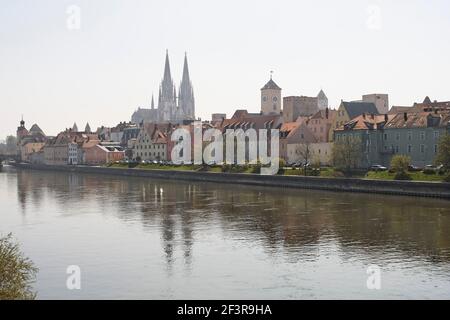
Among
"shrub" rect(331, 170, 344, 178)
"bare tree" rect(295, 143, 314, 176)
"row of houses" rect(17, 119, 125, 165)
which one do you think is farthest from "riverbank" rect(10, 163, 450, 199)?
"row of houses" rect(17, 119, 125, 165)

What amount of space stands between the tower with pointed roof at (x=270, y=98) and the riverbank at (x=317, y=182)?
43.8 m

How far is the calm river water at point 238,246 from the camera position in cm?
2605

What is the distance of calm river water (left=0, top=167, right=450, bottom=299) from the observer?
26.0 m

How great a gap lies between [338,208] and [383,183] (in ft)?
45.9

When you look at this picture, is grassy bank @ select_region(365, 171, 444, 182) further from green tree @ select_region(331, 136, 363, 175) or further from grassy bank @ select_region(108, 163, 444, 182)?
green tree @ select_region(331, 136, 363, 175)

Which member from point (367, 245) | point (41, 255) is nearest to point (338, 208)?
point (367, 245)

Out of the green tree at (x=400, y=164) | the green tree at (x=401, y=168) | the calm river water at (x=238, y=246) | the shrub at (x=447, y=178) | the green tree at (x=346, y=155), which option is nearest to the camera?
the calm river water at (x=238, y=246)

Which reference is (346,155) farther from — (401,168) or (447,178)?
(447,178)

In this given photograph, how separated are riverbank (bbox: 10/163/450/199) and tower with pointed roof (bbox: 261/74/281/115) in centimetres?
4378

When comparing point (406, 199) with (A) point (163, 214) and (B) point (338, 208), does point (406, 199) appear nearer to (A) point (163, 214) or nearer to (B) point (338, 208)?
(B) point (338, 208)

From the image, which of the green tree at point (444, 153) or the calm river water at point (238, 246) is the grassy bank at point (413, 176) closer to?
the green tree at point (444, 153)

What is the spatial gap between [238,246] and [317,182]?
130 ft

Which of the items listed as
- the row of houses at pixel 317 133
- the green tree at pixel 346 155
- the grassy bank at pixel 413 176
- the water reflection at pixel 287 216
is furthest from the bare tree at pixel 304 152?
the grassy bank at pixel 413 176

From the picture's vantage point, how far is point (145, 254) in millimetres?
33562
